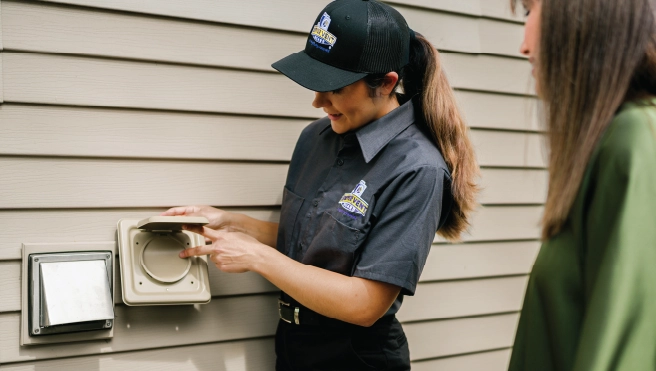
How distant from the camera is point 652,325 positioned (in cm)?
95

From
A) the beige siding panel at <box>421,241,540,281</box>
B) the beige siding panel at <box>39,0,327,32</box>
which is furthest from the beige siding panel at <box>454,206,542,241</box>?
the beige siding panel at <box>39,0,327,32</box>

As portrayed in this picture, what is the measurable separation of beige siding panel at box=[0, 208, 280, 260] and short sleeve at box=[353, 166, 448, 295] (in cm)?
75

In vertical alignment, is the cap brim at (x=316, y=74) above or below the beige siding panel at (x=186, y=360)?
above

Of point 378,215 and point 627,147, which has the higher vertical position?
point 627,147

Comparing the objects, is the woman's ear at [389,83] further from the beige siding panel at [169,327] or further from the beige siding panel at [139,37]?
the beige siding panel at [169,327]

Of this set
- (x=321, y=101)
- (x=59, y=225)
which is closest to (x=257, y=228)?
(x=321, y=101)

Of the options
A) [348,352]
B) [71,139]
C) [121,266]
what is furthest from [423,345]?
[71,139]

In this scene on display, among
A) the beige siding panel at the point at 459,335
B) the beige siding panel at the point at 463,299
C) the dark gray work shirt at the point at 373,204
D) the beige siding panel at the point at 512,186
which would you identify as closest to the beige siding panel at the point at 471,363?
the beige siding panel at the point at 459,335

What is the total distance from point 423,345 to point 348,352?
0.88 metres

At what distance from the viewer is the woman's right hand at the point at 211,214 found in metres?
1.92

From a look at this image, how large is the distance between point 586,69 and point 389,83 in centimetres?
81

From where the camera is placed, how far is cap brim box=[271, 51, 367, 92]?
5.46 ft

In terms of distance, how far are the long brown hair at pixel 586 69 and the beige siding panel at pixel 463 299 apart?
4.88ft

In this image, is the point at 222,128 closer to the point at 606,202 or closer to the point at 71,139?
the point at 71,139
